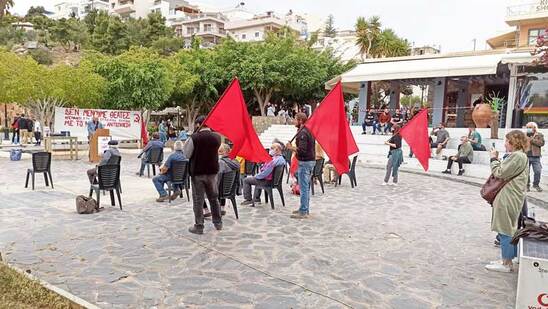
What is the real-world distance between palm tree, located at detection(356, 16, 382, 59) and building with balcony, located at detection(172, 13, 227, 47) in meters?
37.6

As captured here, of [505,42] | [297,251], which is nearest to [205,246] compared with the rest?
[297,251]

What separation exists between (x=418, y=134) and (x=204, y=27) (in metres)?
70.4

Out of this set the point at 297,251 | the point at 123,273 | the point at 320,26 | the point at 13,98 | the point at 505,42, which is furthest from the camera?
the point at 320,26

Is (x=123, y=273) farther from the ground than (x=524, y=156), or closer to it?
closer to it

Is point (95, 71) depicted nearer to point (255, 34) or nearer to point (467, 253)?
point (467, 253)

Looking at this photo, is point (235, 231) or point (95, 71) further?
point (95, 71)

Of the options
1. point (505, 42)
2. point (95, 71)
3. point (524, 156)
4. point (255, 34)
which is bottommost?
point (524, 156)

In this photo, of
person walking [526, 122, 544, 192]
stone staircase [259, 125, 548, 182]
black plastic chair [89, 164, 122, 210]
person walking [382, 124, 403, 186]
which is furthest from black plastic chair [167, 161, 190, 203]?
stone staircase [259, 125, 548, 182]

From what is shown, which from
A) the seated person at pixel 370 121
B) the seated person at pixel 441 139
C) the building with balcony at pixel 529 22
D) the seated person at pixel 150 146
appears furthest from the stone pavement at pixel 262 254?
the building with balcony at pixel 529 22

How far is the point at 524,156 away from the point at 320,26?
8908 centimetres

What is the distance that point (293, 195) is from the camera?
10133 mm

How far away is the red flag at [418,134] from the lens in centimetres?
1155

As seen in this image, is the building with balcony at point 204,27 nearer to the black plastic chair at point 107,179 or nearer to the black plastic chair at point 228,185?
the black plastic chair at point 107,179

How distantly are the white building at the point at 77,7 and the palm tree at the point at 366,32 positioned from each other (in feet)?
→ 242
